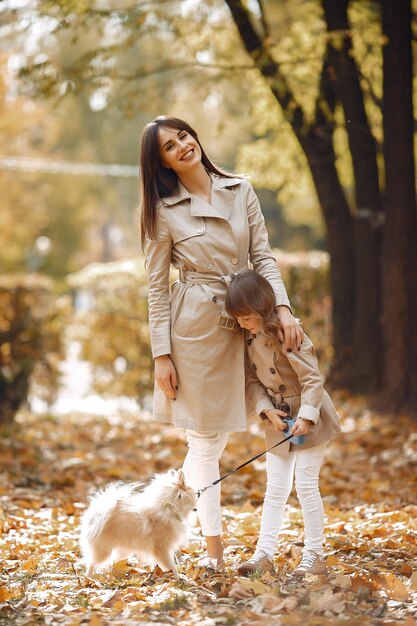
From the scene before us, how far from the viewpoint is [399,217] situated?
29.1 ft

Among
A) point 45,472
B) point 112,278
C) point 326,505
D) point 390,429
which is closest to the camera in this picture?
point 326,505

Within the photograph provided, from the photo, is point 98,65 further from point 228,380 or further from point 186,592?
point 186,592

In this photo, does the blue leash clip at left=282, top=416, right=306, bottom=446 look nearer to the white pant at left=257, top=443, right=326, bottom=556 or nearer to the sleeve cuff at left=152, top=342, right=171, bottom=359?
the white pant at left=257, top=443, right=326, bottom=556

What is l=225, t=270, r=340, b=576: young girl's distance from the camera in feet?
13.1

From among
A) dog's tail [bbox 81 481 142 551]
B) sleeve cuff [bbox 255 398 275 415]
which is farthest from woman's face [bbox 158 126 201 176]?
dog's tail [bbox 81 481 142 551]

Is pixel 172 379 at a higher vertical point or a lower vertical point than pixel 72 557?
higher

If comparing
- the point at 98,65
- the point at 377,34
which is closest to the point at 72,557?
the point at 98,65

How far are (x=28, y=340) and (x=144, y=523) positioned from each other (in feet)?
24.8

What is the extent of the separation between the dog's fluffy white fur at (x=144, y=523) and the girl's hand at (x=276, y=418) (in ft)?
1.48

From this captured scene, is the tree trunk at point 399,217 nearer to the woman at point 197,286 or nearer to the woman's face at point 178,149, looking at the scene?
the woman at point 197,286

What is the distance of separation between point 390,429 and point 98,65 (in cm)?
434

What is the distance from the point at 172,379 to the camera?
4.22m

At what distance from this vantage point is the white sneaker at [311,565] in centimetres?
404

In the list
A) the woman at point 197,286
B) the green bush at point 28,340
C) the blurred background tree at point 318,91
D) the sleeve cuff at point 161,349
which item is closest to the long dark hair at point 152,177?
the woman at point 197,286
